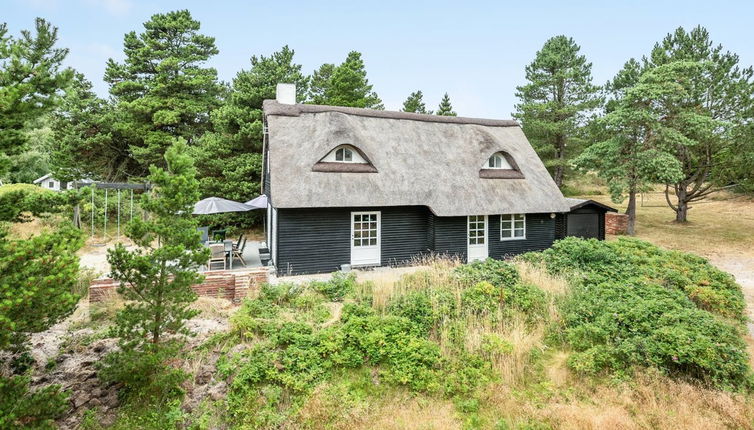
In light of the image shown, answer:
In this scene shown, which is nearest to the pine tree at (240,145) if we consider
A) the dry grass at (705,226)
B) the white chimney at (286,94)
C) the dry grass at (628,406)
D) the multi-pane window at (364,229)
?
the white chimney at (286,94)

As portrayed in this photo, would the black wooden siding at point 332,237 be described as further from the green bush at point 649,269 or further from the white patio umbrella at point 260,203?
the green bush at point 649,269

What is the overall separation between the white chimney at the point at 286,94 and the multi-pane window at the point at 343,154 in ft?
12.2

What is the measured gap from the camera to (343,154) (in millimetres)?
12281

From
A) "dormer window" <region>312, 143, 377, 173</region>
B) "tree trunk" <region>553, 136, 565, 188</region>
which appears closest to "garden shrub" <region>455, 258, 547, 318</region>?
"dormer window" <region>312, 143, 377, 173</region>

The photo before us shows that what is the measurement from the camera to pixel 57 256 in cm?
370

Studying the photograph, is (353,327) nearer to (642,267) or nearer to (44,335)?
(44,335)

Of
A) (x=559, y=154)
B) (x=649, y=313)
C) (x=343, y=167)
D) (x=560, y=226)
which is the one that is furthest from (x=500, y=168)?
(x=559, y=154)

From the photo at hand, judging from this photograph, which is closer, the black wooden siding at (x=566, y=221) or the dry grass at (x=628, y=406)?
the dry grass at (x=628, y=406)

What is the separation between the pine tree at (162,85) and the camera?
2105cm

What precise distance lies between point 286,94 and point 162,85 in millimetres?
11412

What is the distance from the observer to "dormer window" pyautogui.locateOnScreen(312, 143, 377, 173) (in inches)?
466

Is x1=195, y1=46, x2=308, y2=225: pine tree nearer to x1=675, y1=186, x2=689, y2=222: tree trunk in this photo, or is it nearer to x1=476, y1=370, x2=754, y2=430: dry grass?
x1=476, y1=370, x2=754, y2=430: dry grass

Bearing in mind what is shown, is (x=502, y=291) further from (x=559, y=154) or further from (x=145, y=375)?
(x=559, y=154)

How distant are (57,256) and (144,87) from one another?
74.1 ft
